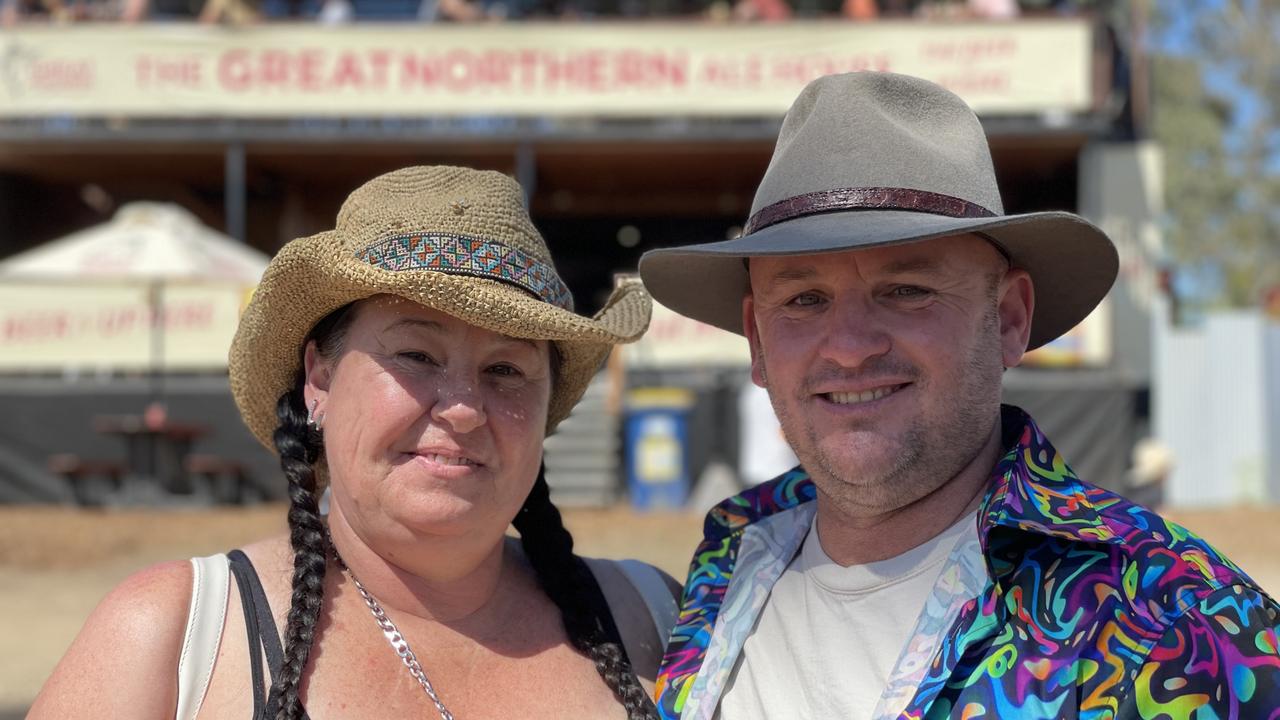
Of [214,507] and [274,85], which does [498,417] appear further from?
[274,85]

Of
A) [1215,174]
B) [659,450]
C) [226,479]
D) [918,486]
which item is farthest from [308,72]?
[1215,174]

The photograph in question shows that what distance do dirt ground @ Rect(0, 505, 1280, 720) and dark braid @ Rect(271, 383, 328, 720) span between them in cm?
453

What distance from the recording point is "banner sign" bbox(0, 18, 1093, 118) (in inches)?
588

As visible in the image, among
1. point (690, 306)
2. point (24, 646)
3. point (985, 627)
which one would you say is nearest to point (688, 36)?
point (24, 646)

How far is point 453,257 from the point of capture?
2.25 m

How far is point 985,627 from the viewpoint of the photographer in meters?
1.88

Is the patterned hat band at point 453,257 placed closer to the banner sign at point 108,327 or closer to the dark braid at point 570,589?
the dark braid at point 570,589

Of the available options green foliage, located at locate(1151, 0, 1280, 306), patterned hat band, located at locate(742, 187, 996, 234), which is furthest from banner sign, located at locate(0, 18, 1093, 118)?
green foliage, located at locate(1151, 0, 1280, 306)

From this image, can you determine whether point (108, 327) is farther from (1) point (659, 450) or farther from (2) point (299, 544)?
(2) point (299, 544)

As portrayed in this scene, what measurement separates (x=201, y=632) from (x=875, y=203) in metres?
1.31

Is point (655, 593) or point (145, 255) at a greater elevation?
point (655, 593)

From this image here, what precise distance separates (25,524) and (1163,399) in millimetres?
11821

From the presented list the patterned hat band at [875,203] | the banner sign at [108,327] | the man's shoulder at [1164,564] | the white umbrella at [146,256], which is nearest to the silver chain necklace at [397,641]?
the patterned hat band at [875,203]

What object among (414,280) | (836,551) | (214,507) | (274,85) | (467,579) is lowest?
(214,507)
